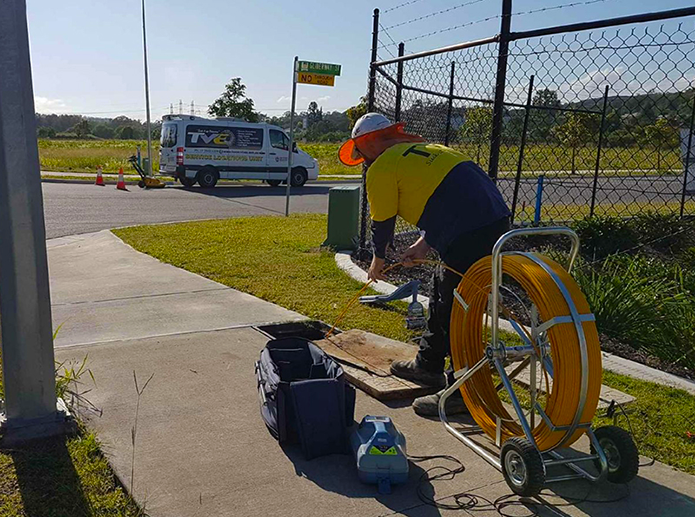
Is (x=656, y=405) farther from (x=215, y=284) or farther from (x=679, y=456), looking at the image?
(x=215, y=284)

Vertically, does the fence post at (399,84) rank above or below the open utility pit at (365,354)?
above

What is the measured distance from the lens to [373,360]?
4859 mm

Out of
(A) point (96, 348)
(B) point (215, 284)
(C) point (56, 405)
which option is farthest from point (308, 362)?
(B) point (215, 284)

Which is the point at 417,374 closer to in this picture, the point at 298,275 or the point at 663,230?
the point at 298,275

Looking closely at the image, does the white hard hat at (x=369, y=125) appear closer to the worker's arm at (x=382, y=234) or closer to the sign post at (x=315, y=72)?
the worker's arm at (x=382, y=234)

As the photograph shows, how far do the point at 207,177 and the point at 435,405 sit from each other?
20199 mm

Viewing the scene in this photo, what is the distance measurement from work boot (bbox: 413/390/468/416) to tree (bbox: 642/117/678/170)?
611cm

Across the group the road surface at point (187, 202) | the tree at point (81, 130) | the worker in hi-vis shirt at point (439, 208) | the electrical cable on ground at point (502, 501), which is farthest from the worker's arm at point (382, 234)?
the tree at point (81, 130)

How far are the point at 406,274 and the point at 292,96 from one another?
649 centimetres

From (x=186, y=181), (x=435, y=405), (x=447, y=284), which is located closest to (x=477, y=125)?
(x=447, y=284)

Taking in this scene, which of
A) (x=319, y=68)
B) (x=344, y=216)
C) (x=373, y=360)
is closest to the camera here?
(x=373, y=360)

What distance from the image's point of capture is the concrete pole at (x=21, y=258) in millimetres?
3299

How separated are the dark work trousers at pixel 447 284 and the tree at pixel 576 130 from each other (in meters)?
9.68

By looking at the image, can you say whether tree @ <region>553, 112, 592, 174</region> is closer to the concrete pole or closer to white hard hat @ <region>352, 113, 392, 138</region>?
white hard hat @ <region>352, 113, 392, 138</region>
